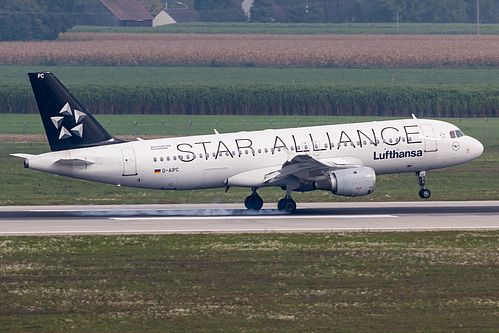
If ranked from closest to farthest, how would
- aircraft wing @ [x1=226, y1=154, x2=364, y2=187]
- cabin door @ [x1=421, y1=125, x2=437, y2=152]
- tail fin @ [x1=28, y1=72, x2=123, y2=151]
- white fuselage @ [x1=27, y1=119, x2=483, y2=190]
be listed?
tail fin @ [x1=28, y1=72, x2=123, y2=151], white fuselage @ [x1=27, y1=119, x2=483, y2=190], aircraft wing @ [x1=226, y1=154, x2=364, y2=187], cabin door @ [x1=421, y1=125, x2=437, y2=152]

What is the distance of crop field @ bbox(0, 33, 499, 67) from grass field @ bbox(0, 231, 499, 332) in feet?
324

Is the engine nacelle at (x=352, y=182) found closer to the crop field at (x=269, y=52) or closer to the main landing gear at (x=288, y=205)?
the main landing gear at (x=288, y=205)

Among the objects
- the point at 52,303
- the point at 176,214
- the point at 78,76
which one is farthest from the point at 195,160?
the point at 78,76

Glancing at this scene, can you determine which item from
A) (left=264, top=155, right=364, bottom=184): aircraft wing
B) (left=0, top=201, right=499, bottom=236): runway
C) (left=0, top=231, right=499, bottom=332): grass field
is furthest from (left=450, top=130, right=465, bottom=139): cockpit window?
(left=0, top=231, right=499, bottom=332): grass field

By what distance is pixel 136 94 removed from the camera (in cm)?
10344

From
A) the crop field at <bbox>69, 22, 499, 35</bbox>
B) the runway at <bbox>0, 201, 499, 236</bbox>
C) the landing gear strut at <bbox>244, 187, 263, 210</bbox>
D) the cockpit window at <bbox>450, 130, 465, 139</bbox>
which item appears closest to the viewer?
the runway at <bbox>0, 201, 499, 236</bbox>

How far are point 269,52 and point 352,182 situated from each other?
327 feet

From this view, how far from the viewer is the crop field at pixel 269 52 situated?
443ft

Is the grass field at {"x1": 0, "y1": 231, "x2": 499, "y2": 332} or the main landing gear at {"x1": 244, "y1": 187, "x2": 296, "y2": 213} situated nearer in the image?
the grass field at {"x1": 0, "y1": 231, "x2": 499, "y2": 332}

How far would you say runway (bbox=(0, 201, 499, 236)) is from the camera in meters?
40.7

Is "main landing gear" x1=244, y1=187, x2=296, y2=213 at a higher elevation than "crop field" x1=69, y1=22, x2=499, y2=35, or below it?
below

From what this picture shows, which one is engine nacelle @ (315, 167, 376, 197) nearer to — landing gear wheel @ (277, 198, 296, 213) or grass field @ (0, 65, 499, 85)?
landing gear wheel @ (277, 198, 296, 213)

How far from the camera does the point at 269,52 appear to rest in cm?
14125

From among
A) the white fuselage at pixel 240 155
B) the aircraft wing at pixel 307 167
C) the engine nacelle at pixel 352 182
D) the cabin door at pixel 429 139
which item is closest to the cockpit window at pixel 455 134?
the white fuselage at pixel 240 155
